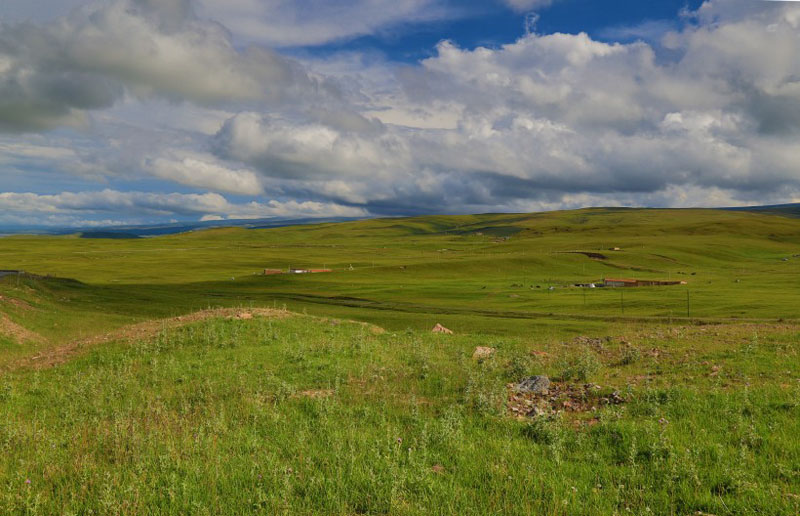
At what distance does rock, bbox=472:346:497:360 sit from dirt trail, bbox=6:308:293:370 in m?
14.8

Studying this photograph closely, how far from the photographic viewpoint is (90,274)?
127m

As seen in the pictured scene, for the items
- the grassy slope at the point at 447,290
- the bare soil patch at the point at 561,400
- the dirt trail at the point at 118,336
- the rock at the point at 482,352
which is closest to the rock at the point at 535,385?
the bare soil patch at the point at 561,400

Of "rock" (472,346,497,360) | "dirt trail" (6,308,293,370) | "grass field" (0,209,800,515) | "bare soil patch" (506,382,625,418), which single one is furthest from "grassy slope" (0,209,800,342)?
"bare soil patch" (506,382,625,418)

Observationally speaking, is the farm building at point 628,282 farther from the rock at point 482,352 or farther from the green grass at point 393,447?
Answer: the green grass at point 393,447

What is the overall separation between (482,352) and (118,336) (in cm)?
2036

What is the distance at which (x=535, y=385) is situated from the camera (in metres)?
14.5

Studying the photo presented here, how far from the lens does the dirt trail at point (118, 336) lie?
2130 centimetres

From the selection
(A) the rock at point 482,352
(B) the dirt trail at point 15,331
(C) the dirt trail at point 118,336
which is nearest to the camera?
(A) the rock at point 482,352

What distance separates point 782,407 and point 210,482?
12.5 meters

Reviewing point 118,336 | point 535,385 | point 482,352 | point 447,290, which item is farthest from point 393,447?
point 447,290

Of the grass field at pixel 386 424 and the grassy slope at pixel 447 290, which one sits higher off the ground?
the grass field at pixel 386 424

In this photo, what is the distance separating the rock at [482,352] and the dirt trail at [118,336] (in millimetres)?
14784

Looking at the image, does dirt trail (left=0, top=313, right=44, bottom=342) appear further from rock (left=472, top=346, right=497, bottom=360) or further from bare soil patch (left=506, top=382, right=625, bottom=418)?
bare soil patch (left=506, top=382, right=625, bottom=418)

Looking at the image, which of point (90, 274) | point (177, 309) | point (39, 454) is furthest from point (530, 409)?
point (90, 274)
